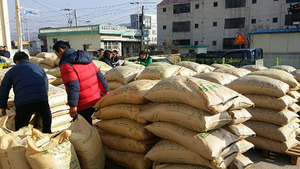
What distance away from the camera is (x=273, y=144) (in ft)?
11.6

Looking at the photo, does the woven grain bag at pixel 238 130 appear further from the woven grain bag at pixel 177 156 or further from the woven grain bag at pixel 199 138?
the woven grain bag at pixel 177 156

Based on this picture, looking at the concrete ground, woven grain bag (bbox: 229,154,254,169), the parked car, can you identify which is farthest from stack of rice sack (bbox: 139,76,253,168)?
the parked car

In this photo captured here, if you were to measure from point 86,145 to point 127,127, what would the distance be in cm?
58

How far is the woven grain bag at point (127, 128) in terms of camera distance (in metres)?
2.76

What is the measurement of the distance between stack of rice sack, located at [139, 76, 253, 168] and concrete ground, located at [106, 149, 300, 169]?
2.85ft

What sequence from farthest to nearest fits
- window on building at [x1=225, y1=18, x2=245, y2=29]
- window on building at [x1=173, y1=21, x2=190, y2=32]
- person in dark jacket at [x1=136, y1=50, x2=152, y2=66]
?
1. window on building at [x1=173, y1=21, x2=190, y2=32]
2. window on building at [x1=225, y1=18, x2=245, y2=29]
3. person in dark jacket at [x1=136, y1=50, x2=152, y2=66]

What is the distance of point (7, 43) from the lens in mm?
15398

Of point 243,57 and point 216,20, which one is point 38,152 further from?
point 216,20

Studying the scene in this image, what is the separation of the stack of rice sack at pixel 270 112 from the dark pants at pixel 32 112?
2.82m

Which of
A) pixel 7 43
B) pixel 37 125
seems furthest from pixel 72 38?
pixel 37 125

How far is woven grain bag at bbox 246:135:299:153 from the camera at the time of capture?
11.4ft

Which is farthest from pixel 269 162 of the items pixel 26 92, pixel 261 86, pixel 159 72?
pixel 26 92

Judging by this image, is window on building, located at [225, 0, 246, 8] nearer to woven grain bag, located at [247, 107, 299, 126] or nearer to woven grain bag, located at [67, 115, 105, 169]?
woven grain bag, located at [247, 107, 299, 126]

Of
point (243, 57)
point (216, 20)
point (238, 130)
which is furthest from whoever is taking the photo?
point (216, 20)
